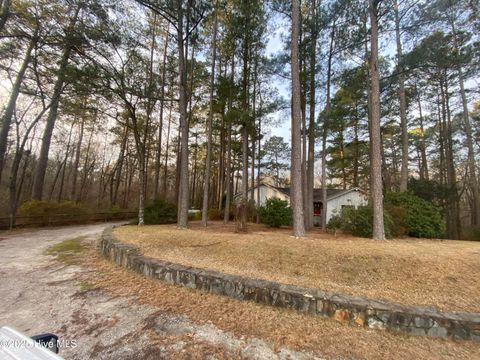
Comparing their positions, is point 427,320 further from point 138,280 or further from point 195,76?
point 195,76

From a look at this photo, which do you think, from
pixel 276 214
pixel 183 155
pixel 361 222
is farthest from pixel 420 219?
pixel 183 155

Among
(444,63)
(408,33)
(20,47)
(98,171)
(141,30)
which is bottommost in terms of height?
(98,171)

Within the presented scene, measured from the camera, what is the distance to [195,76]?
445 inches

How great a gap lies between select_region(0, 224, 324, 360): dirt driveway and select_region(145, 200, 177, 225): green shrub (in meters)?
7.08

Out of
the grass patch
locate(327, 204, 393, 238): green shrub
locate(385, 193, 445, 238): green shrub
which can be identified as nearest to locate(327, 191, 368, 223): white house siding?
locate(385, 193, 445, 238): green shrub

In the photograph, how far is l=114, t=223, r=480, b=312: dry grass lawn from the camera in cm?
326

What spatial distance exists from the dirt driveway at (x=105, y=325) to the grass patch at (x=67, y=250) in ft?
4.06

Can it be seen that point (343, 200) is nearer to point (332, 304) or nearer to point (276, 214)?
point (276, 214)

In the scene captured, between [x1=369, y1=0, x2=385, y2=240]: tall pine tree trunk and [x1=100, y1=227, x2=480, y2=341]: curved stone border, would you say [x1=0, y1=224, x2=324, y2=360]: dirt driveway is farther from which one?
[x1=369, y1=0, x2=385, y2=240]: tall pine tree trunk

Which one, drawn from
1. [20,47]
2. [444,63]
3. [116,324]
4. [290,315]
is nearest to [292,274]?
[290,315]

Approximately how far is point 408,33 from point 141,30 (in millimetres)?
11767

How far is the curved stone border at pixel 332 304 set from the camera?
97.9 inches

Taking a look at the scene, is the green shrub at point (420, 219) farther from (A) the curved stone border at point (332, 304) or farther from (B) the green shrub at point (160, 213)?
(B) the green shrub at point (160, 213)

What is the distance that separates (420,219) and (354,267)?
654 centimetres
